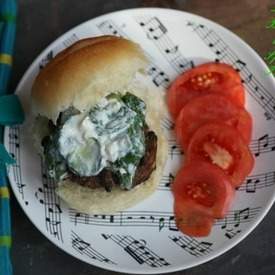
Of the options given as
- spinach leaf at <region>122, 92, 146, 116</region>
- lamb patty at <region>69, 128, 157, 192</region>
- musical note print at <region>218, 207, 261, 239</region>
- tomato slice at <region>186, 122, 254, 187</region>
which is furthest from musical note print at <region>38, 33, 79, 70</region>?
musical note print at <region>218, 207, 261, 239</region>

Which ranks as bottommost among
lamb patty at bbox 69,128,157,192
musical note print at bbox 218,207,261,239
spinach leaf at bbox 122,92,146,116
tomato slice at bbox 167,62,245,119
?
musical note print at bbox 218,207,261,239

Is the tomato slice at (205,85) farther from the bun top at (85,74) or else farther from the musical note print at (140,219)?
the musical note print at (140,219)

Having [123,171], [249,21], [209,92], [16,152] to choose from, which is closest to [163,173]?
[123,171]

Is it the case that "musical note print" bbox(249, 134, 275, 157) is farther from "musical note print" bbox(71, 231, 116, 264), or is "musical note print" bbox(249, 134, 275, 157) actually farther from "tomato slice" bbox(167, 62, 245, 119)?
"musical note print" bbox(71, 231, 116, 264)

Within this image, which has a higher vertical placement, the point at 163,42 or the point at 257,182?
the point at 163,42

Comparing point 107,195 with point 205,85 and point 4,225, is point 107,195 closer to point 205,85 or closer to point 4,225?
point 4,225

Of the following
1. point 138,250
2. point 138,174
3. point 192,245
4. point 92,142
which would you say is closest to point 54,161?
point 92,142
